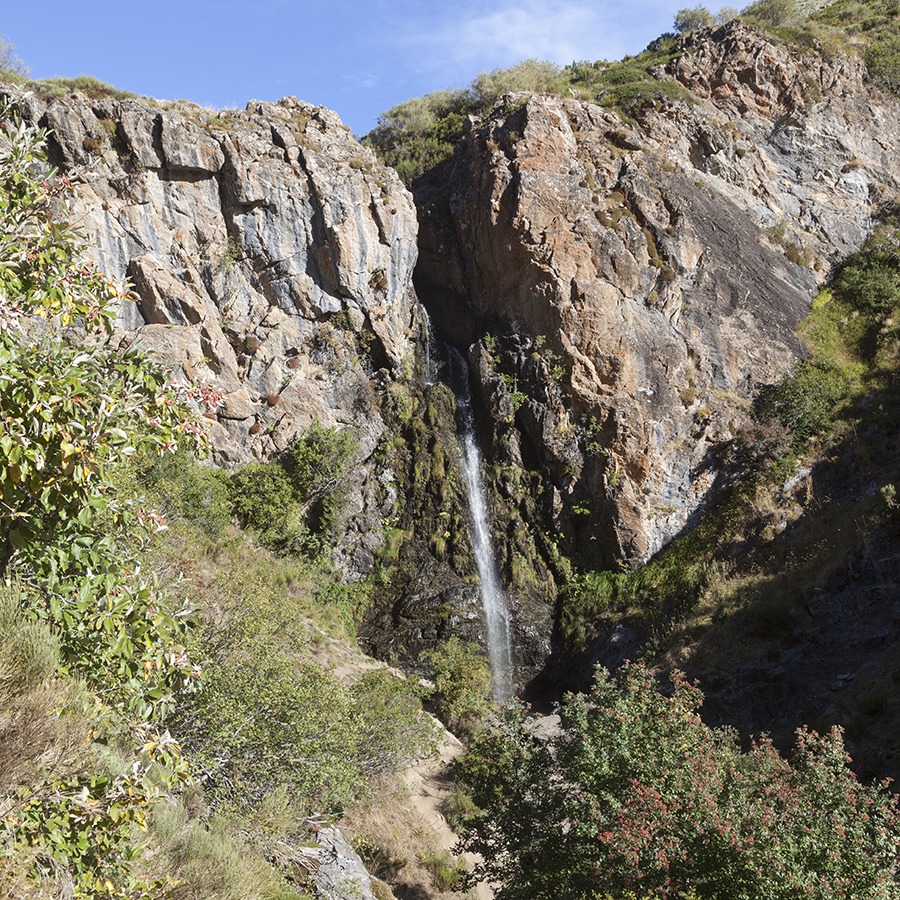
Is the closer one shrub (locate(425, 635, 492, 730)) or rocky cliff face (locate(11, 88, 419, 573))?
shrub (locate(425, 635, 492, 730))

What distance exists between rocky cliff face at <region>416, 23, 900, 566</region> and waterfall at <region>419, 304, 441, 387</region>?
87 cm

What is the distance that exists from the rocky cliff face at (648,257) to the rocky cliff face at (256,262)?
416 centimetres

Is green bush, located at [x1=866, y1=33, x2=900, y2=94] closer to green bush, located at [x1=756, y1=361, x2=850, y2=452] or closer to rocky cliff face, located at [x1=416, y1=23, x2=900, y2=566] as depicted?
rocky cliff face, located at [x1=416, y1=23, x2=900, y2=566]

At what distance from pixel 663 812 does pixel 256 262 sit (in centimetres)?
2173

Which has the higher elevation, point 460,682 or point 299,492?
point 299,492

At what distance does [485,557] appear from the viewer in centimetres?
2188

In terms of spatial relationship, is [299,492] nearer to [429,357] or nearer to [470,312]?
[429,357]

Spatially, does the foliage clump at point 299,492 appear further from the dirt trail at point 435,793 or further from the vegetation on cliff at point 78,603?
the vegetation on cliff at point 78,603

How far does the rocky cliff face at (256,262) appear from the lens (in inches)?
880

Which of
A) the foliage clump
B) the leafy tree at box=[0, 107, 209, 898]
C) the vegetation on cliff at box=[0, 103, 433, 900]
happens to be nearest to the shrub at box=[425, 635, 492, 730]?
the foliage clump

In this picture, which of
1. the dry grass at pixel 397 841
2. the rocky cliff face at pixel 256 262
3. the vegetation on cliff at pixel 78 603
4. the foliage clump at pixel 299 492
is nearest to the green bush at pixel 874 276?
the rocky cliff face at pixel 256 262

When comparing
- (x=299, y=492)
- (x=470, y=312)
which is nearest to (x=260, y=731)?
(x=299, y=492)

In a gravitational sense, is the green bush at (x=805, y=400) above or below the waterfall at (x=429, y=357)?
below

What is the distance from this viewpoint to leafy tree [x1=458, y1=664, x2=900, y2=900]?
630cm
